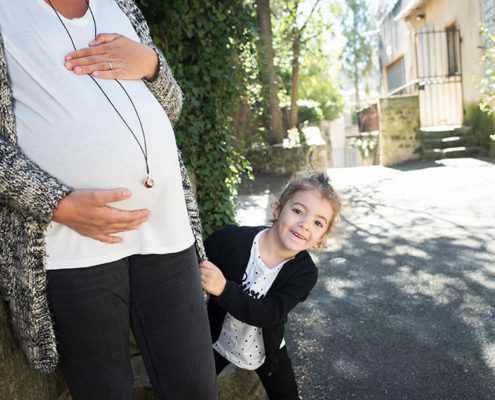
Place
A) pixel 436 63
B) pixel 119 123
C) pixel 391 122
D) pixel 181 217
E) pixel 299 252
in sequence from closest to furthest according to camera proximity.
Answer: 1. pixel 119 123
2. pixel 181 217
3. pixel 299 252
4. pixel 391 122
5. pixel 436 63

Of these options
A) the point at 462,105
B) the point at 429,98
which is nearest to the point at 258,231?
the point at 462,105

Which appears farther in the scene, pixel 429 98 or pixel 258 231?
pixel 429 98

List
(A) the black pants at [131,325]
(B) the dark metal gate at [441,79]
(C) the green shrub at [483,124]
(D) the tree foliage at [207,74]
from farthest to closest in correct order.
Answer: (B) the dark metal gate at [441,79], (C) the green shrub at [483,124], (D) the tree foliage at [207,74], (A) the black pants at [131,325]

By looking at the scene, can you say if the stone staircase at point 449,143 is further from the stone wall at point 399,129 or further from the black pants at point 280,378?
the black pants at point 280,378

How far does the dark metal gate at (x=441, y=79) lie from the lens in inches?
504

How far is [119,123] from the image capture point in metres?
1.30

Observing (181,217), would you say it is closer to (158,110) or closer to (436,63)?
(158,110)

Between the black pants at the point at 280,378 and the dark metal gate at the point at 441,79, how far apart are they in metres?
11.6

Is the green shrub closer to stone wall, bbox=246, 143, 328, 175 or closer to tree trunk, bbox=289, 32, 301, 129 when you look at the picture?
stone wall, bbox=246, 143, 328, 175

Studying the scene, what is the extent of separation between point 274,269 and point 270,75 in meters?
9.18

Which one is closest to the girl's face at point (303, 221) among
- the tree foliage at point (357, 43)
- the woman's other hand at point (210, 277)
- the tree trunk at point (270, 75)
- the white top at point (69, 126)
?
the woman's other hand at point (210, 277)

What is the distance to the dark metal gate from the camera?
12.8 metres

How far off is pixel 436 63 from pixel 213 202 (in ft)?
38.0

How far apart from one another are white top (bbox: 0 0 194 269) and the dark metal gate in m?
12.4
